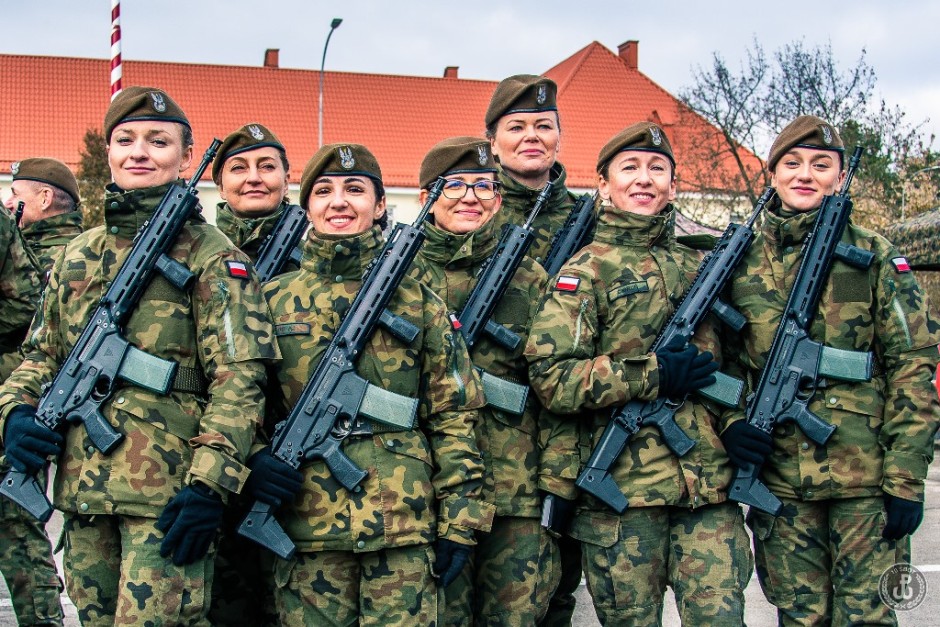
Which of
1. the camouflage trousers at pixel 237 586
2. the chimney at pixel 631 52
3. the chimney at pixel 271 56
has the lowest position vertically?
the camouflage trousers at pixel 237 586

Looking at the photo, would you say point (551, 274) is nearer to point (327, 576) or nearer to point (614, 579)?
point (614, 579)

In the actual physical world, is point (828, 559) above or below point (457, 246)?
below

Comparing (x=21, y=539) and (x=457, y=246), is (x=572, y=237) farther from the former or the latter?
(x=21, y=539)

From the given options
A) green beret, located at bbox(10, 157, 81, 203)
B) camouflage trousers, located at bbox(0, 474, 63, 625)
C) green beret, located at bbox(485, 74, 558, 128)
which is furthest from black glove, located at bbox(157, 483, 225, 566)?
green beret, located at bbox(10, 157, 81, 203)

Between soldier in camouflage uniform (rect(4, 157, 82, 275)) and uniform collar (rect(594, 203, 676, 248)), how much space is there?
3.44m

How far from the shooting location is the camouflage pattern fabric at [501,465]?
13.4 feet

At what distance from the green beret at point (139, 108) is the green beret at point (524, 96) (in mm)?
1659

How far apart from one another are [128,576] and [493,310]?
1.70m

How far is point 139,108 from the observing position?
12.1 ft

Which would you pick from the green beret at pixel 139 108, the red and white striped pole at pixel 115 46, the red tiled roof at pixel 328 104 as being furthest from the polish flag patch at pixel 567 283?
the red tiled roof at pixel 328 104

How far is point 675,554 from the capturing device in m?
4.05

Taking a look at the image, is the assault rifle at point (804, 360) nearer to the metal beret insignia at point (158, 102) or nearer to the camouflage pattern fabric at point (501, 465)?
the camouflage pattern fabric at point (501, 465)

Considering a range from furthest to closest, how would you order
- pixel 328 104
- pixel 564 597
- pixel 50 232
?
1. pixel 328 104
2. pixel 50 232
3. pixel 564 597

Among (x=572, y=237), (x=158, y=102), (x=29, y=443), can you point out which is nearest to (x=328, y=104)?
(x=572, y=237)
